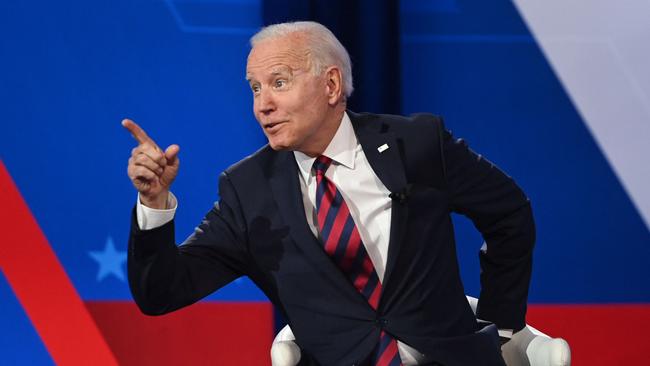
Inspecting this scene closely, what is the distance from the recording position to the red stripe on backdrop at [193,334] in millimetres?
3707

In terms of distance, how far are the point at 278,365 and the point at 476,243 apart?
1.72 metres

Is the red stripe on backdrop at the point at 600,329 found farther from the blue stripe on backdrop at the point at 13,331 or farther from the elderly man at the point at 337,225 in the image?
the blue stripe on backdrop at the point at 13,331

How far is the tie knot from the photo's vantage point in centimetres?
220

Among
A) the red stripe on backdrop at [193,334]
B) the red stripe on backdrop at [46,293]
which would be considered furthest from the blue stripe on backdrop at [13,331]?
the red stripe on backdrop at [193,334]

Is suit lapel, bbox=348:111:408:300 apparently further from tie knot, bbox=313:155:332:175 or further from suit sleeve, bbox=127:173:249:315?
suit sleeve, bbox=127:173:249:315

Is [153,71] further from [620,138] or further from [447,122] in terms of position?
[620,138]

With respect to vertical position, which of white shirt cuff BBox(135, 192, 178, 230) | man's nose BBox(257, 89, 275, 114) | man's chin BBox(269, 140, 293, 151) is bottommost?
white shirt cuff BBox(135, 192, 178, 230)

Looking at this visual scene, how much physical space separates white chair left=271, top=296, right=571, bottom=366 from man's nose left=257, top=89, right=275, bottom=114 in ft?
1.77

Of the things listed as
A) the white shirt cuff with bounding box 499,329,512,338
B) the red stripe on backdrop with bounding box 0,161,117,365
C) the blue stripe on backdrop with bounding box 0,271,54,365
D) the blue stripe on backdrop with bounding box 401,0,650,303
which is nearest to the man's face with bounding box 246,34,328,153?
the white shirt cuff with bounding box 499,329,512,338

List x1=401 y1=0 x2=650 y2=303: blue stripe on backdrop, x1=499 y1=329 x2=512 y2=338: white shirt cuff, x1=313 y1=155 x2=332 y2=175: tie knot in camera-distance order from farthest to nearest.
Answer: x1=401 y1=0 x2=650 y2=303: blue stripe on backdrop → x1=499 y1=329 x2=512 y2=338: white shirt cuff → x1=313 y1=155 x2=332 y2=175: tie knot

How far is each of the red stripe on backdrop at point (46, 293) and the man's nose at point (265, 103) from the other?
189cm

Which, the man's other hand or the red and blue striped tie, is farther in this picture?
the red and blue striped tie

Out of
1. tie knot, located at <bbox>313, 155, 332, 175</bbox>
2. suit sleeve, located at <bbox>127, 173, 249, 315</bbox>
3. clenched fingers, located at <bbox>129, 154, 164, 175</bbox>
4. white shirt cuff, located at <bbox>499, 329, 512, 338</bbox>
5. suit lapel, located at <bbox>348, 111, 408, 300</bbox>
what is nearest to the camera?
clenched fingers, located at <bbox>129, 154, 164, 175</bbox>

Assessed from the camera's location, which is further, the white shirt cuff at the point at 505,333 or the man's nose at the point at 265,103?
the white shirt cuff at the point at 505,333
